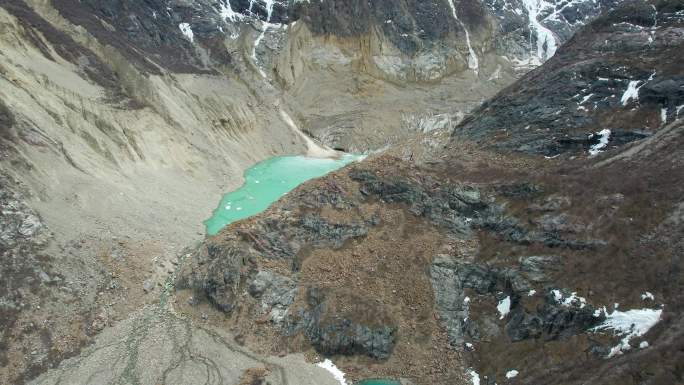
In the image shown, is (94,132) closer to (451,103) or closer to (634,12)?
(634,12)

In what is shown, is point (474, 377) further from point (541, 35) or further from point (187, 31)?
point (541, 35)

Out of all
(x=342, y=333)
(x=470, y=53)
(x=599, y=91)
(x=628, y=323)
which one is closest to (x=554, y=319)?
(x=628, y=323)

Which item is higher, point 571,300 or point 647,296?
point 647,296

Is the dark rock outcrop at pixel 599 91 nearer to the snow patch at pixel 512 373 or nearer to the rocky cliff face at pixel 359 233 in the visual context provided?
the rocky cliff face at pixel 359 233

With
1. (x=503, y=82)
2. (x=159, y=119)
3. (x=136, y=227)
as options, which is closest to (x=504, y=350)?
(x=136, y=227)

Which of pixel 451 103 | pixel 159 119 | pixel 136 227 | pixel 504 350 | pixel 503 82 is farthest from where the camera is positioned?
pixel 503 82

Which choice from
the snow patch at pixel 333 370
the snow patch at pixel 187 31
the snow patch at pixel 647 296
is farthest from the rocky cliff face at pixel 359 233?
the snow patch at pixel 187 31
